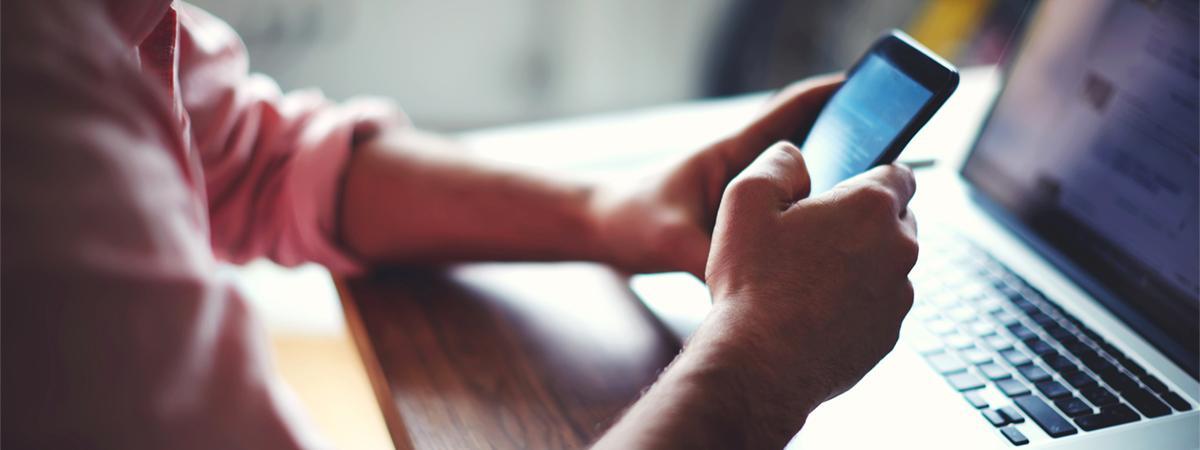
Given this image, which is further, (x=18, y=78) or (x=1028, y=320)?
(x=1028, y=320)

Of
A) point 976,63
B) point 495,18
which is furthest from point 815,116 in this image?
point 976,63

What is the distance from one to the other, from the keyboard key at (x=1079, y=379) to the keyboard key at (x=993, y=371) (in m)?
0.03

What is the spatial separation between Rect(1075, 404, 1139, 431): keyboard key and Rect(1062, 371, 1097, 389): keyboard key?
0.06 feet

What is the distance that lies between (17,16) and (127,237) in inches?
3.7

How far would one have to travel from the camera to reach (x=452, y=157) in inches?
27.3

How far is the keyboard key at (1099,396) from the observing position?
52 cm

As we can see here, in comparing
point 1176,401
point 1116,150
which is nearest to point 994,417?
point 1176,401

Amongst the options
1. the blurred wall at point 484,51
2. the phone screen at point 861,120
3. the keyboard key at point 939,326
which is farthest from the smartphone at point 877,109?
the blurred wall at point 484,51

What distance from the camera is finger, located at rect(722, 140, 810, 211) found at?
48 centimetres

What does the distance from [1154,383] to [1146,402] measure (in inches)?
0.9

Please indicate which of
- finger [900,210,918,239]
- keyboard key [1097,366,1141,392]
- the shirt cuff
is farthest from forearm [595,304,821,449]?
the shirt cuff

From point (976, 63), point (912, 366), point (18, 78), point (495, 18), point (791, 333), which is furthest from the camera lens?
point (976, 63)

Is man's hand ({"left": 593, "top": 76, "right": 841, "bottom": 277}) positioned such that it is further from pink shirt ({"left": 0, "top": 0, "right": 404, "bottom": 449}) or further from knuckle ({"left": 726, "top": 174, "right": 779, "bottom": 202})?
pink shirt ({"left": 0, "top": 0, "right": 404, "bottom": 449})

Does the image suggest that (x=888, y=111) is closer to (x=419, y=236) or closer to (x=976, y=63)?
(x=419, y=236)
